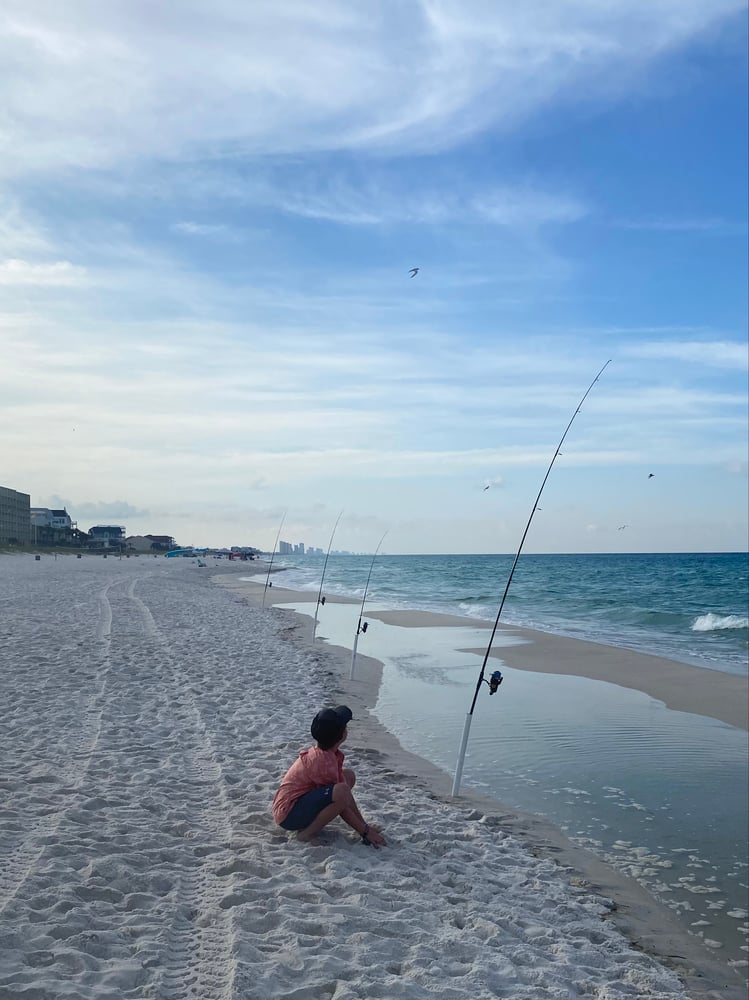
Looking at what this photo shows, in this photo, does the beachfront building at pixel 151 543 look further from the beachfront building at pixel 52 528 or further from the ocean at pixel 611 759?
the ocean at pixel 611 759

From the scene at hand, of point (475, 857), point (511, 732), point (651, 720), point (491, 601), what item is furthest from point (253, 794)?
point (491, 601)

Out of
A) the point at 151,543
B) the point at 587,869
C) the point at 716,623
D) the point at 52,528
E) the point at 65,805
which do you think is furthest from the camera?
the point at 151,543

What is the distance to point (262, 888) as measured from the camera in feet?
12.9

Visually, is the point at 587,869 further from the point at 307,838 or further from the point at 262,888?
the point at 262,888

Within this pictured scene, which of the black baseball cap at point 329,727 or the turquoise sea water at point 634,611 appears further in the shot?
the turquoise sea water at point 634,611

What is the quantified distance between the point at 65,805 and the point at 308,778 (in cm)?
148

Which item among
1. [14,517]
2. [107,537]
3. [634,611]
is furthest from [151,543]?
[634,611]

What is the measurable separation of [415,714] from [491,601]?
2157 cm

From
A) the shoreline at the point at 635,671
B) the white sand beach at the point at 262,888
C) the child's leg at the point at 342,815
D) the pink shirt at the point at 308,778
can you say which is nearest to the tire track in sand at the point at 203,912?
the white sand beach at the point at 262,888

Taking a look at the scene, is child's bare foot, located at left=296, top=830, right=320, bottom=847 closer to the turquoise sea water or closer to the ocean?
the ocean

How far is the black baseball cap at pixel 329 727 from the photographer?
182 inches

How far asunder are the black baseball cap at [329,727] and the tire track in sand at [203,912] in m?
0.76

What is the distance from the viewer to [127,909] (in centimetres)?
356

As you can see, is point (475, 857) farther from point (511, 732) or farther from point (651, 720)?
point (651, 720)
